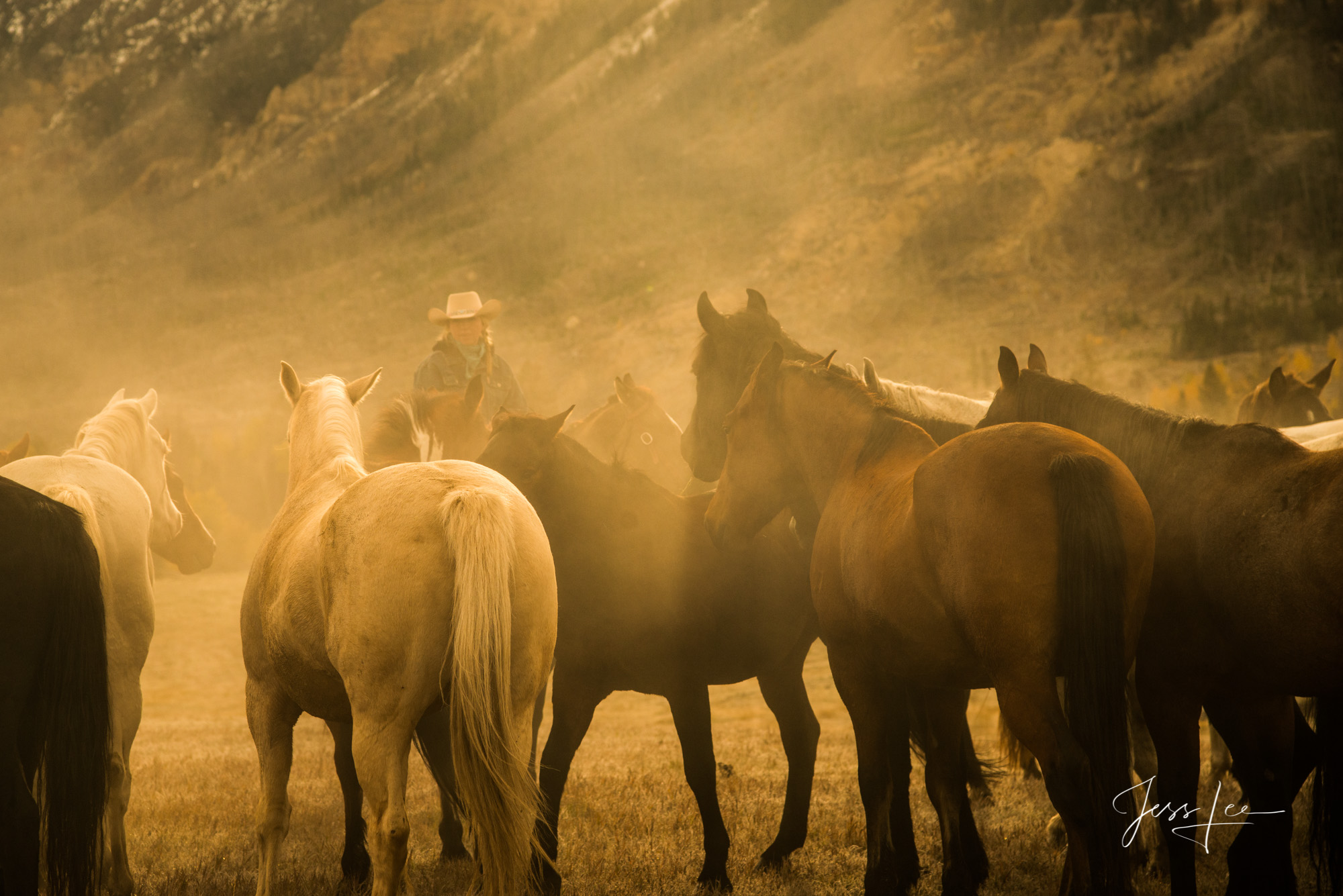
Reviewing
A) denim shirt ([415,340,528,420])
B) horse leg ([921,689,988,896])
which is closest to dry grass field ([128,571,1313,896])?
horse leg ([921,689,988,896])

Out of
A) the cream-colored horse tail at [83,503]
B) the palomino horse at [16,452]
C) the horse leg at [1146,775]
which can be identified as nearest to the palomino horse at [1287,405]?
the horse leg at [1146,775]

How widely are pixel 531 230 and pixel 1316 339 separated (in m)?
56.7

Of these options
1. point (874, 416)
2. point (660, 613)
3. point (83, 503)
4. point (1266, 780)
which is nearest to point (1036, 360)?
point (874, 416)

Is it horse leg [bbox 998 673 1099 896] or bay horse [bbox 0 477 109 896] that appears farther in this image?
bay horse [bbox 0 477 109 896]

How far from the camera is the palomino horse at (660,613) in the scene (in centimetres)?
481

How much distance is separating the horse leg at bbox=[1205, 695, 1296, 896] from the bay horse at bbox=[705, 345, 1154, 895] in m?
0.88

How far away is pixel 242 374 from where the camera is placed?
195ft

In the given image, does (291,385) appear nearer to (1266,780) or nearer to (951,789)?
(951,789)

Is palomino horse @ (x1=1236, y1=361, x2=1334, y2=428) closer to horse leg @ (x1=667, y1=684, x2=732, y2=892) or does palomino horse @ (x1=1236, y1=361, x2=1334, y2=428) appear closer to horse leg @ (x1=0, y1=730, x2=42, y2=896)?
horse leg @ (x1=667, y1=684, x2=732, y2=892)

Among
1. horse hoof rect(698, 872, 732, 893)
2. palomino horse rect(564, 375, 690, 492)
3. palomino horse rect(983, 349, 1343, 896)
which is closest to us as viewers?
palomino horse rect(983, 349, 1343, 896)

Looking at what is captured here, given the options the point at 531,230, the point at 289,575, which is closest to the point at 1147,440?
the point at 289,575

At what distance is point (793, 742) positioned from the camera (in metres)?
5.63

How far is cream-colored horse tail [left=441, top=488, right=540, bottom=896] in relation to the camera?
312cm

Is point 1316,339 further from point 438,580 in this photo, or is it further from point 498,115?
point 498,115
